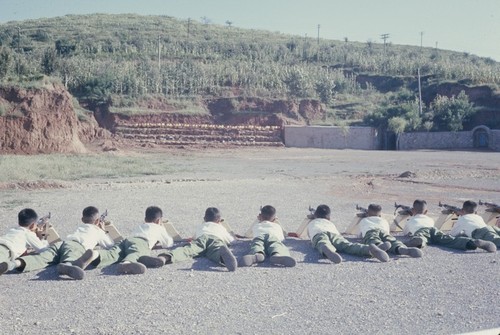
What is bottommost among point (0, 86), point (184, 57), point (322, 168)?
point (322, 168)

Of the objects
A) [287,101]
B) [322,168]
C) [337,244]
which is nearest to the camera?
[337,244]

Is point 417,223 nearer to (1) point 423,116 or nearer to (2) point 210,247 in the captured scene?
(2) point 210,247

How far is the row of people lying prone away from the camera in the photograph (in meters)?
7.67

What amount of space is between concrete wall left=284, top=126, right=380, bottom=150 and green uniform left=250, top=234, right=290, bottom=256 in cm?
4101

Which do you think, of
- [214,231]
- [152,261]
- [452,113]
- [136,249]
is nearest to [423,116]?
[452,113]

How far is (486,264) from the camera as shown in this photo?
27.2ft

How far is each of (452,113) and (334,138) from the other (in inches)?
418

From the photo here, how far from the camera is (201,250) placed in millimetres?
8539

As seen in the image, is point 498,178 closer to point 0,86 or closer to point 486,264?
point 486,264

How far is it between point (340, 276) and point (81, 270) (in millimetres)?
3244

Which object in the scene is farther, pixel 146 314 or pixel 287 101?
pixel 287 101

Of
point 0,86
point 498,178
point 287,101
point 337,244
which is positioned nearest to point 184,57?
point 287,101

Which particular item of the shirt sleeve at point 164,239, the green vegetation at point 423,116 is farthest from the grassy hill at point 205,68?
the shirt sleeve at point 164,239

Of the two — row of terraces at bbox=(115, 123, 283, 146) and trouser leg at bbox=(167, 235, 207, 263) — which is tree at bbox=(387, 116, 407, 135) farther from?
trouser leg at bbox=(167, 235, 207, 263)
